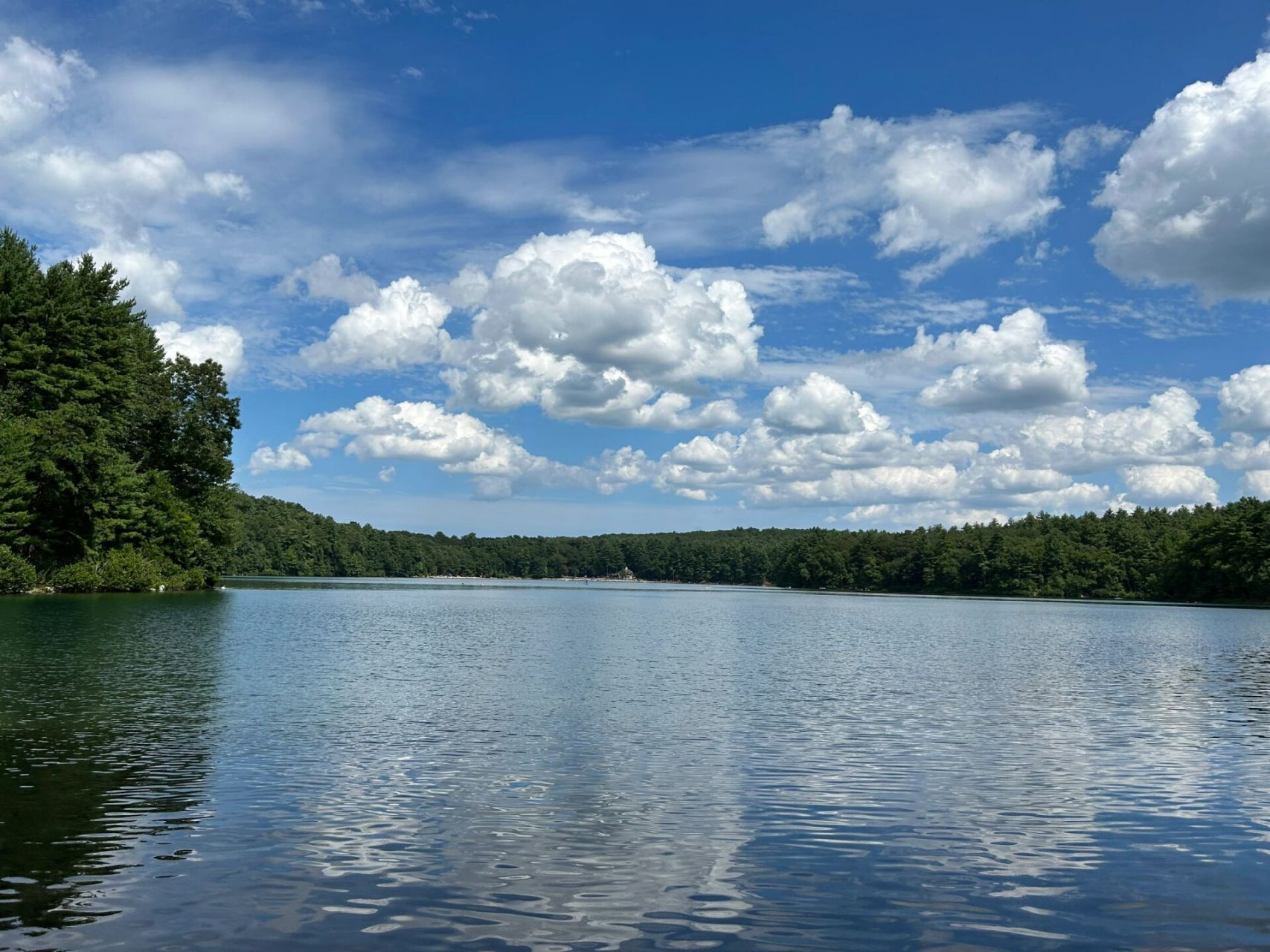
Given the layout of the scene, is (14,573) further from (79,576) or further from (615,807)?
(615,807)

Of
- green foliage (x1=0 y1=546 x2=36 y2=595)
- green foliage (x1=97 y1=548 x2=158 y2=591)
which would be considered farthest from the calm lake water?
green foliage (x1=97 y1=548 x2=158 y2=591)

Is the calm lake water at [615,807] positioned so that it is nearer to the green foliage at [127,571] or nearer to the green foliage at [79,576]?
the green foliage at [79,576]

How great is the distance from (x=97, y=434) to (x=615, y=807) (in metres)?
71.7

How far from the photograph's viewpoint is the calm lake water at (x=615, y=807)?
1085cm

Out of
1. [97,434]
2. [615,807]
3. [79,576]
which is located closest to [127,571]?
[79,576]

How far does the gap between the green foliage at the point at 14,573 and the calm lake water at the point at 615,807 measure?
132 feet

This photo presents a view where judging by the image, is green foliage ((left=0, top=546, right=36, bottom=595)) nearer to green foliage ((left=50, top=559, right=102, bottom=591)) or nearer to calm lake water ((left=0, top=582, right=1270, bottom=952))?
green foliage ((left=50, top=559, right=102, bottom=591))

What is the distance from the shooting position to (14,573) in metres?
74.1

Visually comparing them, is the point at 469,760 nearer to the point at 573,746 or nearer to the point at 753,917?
the point at 573,746

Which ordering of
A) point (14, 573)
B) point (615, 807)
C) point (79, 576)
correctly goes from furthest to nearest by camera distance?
point (79, 576), point (14, 573), point (615, 807)

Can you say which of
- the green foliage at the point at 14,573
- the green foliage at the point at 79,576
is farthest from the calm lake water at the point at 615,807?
the green foliage at the point at 79,576

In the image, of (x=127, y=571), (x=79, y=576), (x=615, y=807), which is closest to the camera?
(x=615, y=807)

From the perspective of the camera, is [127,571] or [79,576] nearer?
[79,576]

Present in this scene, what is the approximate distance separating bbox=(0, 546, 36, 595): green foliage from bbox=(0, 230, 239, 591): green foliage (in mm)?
1637
